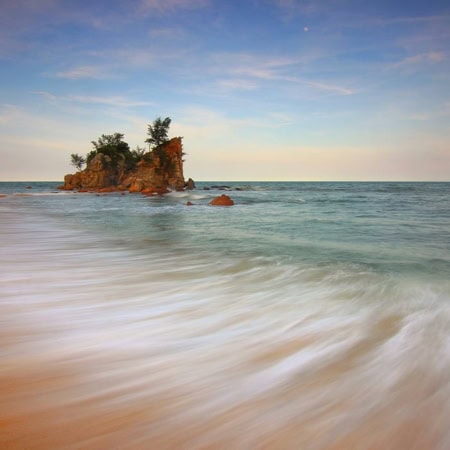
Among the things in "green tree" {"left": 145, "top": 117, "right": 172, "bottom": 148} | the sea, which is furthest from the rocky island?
the sea

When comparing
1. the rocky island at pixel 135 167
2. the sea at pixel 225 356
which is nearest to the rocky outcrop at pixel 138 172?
the rocky island at pixel 135 167

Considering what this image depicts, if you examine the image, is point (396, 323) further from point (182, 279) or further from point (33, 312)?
point (33, 312)

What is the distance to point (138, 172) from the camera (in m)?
51.3

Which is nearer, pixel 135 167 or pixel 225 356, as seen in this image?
pixel 225 356

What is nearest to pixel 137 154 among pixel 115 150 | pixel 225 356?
pixel 115 150

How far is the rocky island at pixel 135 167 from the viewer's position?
5026 centimetres

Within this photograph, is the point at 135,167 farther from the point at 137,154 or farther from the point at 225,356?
the point at 225,356

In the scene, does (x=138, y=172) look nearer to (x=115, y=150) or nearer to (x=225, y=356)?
(x=115, y=150)

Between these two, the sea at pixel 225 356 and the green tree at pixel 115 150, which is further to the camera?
the green tree at pixel 115 150

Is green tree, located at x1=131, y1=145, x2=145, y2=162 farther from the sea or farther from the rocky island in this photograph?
the sea

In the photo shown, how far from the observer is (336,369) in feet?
6.88

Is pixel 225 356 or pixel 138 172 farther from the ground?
pixel 138 172

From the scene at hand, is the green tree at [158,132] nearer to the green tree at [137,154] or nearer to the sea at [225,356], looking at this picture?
the green tree at [137,154]

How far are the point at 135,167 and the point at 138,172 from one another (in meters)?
3.87
